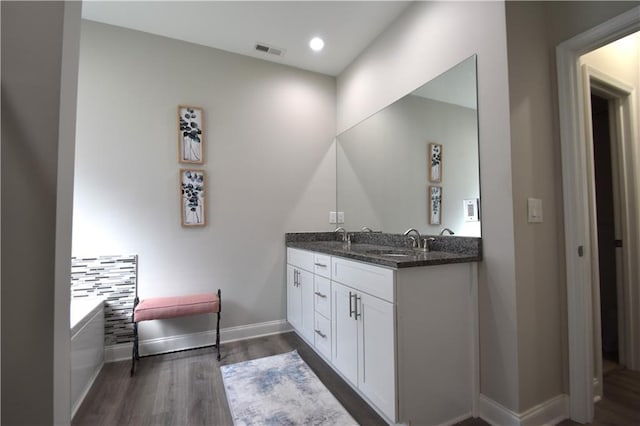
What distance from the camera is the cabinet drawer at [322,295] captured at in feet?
6.66

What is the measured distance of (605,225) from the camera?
7.71 ft

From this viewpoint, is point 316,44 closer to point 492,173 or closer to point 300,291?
point 492,173

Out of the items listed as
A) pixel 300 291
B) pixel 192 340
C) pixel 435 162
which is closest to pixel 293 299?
pixel 300 291

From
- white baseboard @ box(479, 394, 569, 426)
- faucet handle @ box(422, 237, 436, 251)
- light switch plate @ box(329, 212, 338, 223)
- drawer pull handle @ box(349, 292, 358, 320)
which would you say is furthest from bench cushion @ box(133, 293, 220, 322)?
white baseboard @ box(479, 394, 569, 426)

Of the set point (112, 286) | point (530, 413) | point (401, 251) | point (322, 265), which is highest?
A: point (401, 251)

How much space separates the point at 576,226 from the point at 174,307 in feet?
8.76

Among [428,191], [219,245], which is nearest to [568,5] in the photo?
[428,191]

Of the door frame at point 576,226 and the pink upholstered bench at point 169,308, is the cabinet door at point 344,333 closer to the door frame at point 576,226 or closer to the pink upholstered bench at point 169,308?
the pink upholstered bench at point 169,308

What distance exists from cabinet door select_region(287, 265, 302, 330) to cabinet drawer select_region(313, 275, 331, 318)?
0.37 meters

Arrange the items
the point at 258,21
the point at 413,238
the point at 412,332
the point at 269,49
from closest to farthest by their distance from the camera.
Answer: the point at 412,332 < the point at 413,238 < the point at 258,21 < the point at 269,49

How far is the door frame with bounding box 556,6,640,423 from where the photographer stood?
60.1 inches

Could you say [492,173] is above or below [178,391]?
above

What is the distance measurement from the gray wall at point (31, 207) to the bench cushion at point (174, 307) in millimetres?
1533

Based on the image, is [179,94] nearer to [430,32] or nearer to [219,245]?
[219,245]
